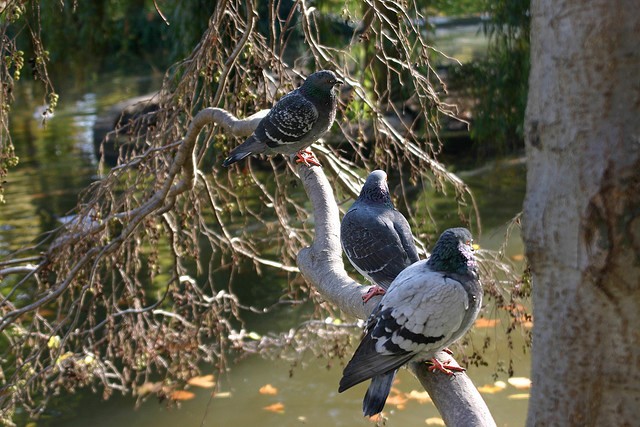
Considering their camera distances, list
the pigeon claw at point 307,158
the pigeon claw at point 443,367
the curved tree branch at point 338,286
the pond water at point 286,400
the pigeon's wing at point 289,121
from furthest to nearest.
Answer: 1. the pond water at point 286,400
2. the pigeon's wing at point 289,121
3. the pigeon claw at point 307,158
4. the pigeon claw at point 443,367
5. the curved tree branch at point 338,286

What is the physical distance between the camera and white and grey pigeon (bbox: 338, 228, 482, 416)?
216cm

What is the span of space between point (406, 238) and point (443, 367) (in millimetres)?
885

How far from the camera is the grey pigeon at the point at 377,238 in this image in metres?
2.76

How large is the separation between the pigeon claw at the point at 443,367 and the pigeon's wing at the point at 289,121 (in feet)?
5.05

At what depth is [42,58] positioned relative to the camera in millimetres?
3357

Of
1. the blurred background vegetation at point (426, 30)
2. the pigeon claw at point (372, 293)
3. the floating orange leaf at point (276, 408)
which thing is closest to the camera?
the pigeon claw at point (372, 293)

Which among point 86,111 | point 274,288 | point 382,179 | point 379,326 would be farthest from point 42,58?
point 86,111

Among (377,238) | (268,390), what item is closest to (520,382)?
(268,390)

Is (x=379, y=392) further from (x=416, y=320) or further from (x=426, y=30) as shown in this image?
(x=426, y=30)

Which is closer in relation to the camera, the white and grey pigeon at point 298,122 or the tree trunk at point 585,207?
the tree trunk at point 585,207

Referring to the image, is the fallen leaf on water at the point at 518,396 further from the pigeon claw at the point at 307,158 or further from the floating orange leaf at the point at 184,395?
the pigeon claw at the point at 307,158

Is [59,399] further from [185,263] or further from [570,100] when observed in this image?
[570,100]

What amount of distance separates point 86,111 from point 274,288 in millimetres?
8996

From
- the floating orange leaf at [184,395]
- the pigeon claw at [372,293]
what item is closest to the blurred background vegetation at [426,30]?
the pigeon claw at [372,293]
